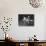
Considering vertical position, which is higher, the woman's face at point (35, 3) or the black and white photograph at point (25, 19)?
the woman's face at point (35, 3)

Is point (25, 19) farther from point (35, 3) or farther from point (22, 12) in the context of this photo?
point (35, 3)

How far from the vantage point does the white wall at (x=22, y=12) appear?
164 inches

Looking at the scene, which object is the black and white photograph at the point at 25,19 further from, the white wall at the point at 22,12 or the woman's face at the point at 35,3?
the woman's face at the point at 35,3

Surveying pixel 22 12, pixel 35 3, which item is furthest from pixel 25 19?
pixel 35 3

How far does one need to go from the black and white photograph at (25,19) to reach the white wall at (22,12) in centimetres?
10

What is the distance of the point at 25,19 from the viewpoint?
424cm

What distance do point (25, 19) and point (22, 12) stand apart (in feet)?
0.83

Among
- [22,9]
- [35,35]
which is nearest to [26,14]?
[22,9]

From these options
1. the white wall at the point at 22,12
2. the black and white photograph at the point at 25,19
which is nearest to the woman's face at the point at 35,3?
the white wall at the point at 22,12

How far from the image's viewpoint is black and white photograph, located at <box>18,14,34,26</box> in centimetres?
421

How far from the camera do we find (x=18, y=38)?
4.17m

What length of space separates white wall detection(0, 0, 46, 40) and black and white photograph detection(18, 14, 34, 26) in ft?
0.33

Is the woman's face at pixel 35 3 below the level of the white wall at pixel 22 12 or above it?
above

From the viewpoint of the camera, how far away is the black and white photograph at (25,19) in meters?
4.21
